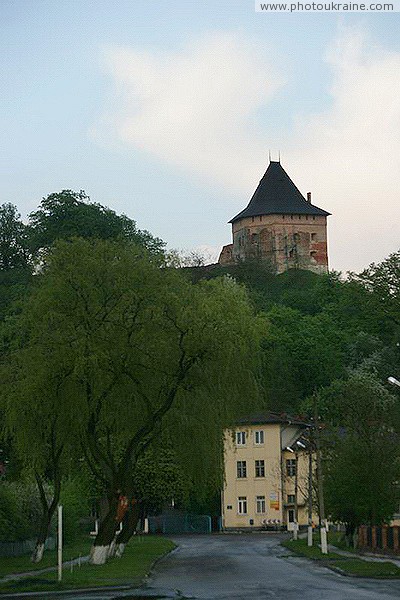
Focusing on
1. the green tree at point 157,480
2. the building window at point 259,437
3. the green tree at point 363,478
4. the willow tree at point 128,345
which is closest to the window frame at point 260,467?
the building window at point 259,437

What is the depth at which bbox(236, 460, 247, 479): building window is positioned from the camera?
96938mm

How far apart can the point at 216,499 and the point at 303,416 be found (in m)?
10.7

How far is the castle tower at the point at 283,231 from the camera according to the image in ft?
592

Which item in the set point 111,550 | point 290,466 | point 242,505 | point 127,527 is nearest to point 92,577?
point 111,550

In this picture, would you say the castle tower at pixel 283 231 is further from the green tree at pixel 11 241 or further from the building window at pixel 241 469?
the building window at pixel 241 469

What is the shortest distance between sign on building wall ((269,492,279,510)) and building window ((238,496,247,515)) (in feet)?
7.55

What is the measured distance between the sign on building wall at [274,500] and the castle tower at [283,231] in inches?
3345

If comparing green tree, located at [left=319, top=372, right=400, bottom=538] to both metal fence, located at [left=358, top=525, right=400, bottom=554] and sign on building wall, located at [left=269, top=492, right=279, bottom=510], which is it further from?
sign on building wall, located at [left=269, top=492, right=279, bottom=510]

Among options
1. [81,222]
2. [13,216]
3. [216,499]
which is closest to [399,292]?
[216,499]

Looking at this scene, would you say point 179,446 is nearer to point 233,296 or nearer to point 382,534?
point 233,296

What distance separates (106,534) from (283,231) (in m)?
145

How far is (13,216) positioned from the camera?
14425 centimetres

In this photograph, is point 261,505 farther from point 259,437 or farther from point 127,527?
point 127,527

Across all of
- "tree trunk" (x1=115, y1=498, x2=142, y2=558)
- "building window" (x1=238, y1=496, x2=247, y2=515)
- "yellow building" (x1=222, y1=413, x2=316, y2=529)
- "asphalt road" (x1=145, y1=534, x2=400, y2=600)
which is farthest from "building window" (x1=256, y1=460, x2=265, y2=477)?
"tree trunk" (x1=115, y1=498, x2=142, y2=558)
